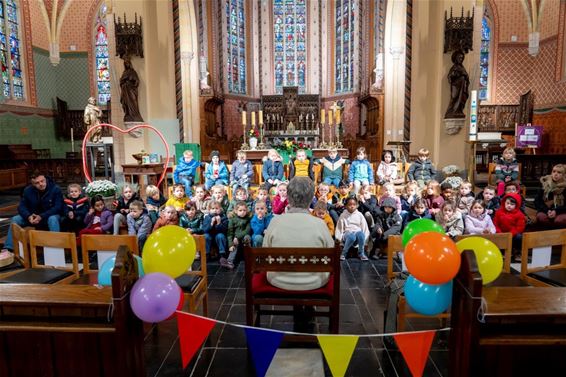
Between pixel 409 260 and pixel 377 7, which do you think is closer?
pixel 409 260

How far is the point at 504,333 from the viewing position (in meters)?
1.64

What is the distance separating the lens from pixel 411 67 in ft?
29.8

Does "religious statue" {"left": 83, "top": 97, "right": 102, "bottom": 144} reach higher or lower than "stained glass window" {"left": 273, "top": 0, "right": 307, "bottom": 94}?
lower

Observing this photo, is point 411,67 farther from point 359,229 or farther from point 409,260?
point 409,260

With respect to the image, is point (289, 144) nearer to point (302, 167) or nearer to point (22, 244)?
point (302, 167)

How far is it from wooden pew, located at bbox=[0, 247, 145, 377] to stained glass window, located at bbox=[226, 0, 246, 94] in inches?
551

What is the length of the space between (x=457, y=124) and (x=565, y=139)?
22.2ft

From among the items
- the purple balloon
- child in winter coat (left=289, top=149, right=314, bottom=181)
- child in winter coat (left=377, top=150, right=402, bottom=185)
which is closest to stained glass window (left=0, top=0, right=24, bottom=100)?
child in winter coat (left=289, top=149, right=314, bottom=181)

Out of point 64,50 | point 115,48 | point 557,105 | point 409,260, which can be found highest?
point 64,50

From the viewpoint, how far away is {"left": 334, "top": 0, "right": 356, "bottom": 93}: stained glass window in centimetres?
1475

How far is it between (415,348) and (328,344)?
0.42 meters

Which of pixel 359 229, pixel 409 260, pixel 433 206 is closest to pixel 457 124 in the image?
pixel 433 206

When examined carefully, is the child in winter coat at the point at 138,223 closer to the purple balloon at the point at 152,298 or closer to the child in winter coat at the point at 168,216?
the child in winter coat at the point at 168,216

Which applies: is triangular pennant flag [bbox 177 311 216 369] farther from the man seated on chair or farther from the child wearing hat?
the child wearing hat
